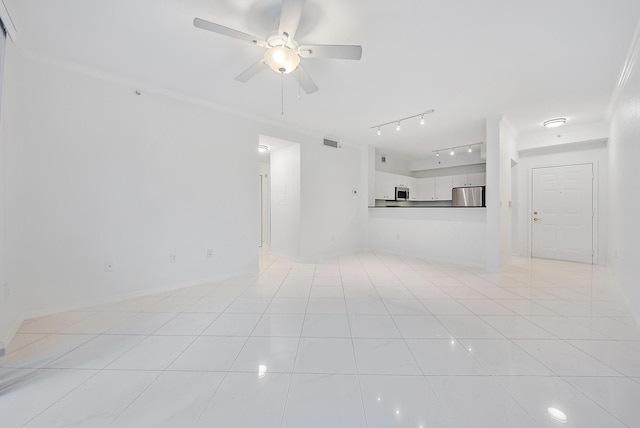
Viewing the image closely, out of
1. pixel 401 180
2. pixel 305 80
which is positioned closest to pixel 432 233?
pixel 401 180

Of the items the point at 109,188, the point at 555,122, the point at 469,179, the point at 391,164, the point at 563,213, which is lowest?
the point at 563,213

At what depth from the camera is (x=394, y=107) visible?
3658mm

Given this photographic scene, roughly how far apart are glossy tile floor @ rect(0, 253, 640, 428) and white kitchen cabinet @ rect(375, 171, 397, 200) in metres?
3.86

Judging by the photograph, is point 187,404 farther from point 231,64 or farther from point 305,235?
point 305,235

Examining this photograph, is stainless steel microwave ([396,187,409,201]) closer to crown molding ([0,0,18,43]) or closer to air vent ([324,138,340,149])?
air vent ([324,138,340,149])

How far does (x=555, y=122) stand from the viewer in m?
4.19

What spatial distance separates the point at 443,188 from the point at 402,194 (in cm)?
132

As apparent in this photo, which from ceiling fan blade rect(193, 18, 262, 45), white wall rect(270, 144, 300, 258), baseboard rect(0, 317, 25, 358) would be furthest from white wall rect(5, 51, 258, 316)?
ceiling fan blade rect(193, 18, 262, 45)

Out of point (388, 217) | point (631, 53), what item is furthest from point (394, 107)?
point (388, 217)

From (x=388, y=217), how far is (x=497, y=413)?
15.1 feet

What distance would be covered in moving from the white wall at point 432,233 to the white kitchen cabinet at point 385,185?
812 millimetres

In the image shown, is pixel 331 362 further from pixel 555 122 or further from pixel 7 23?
pixel 555 122

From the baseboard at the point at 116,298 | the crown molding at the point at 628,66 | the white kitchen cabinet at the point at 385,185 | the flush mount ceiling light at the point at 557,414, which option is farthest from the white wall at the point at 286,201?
the crown molding at the point at 628,66

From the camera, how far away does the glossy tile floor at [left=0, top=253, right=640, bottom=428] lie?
1.26 meters
